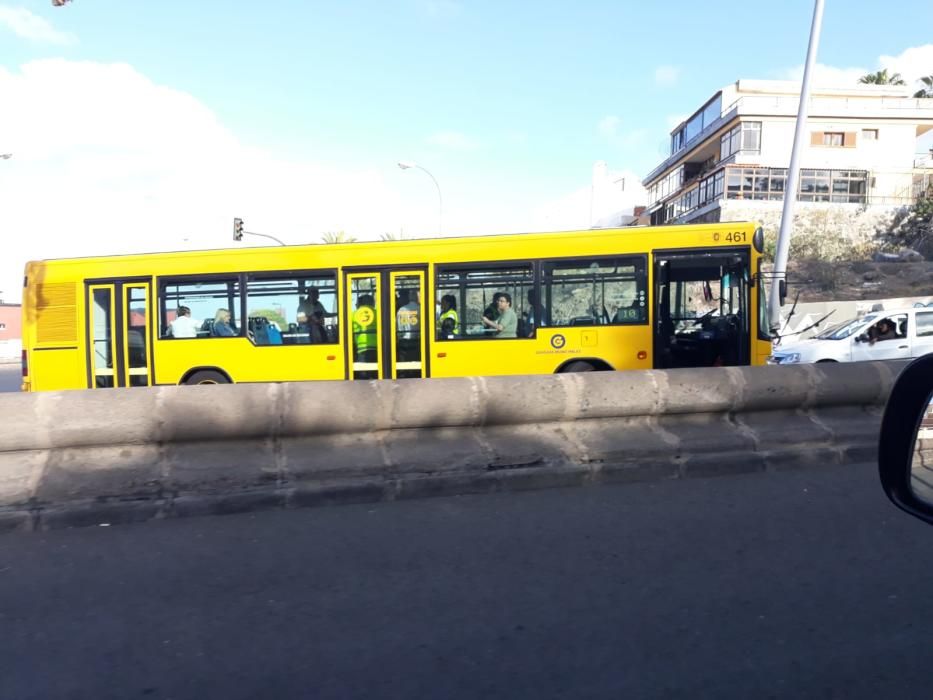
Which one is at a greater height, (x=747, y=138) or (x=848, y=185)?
(x=747, y=138)

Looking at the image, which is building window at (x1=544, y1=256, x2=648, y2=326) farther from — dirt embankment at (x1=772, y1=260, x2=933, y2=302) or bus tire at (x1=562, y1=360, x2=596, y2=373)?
dirt embankment at (x1=772, y1=260, x2=933, y2=302)

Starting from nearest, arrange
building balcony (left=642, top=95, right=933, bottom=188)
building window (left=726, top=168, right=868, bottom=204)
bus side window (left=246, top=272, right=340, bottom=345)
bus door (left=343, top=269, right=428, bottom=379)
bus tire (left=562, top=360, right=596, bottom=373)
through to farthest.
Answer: bus tire (left=562, top=360, right=596, bottom=373) < bus door (left=343, top=269, right=428, bottom=379) < bus side window (left=246, top=272, right=340, bottom=345) < building balcony (left=642, top=95, right=933, bottom=188) < building window (left=726, top=168, right=868, bottom=204)

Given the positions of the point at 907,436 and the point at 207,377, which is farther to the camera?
the point at 207,377

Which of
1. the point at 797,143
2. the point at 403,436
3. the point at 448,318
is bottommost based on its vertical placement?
the point at 403,436

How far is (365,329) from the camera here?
37.3 feet

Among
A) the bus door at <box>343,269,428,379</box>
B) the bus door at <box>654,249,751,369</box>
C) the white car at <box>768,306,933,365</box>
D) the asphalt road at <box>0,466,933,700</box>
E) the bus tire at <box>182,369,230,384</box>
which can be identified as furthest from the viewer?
the white car at <box>768,306,933,365</box>

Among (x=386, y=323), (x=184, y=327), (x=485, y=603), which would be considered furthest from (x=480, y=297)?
(x=485, y=603)

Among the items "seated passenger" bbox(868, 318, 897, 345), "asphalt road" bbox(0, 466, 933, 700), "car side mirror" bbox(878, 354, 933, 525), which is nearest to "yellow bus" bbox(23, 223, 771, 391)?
"asphalt road" bbox(0, 466, 933, 700)

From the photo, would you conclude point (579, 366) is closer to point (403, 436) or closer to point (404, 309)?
point (404, 309)

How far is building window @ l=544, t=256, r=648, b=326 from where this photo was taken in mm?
10812

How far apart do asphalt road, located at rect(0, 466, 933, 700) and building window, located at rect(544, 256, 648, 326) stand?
5.19 meters

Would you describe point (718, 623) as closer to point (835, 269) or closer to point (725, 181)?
point (835, 269)

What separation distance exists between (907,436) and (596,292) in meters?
8.97

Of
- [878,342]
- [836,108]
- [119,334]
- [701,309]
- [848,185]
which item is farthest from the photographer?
[848,185]
